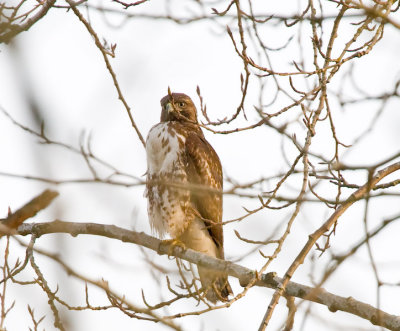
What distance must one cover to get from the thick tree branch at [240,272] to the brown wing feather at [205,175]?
0.89 meters

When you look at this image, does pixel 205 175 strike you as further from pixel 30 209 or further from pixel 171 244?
pixel 30 209

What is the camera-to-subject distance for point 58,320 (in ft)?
12.5

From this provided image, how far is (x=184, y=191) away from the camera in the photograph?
21.0 ft

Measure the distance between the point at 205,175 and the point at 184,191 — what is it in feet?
1.72

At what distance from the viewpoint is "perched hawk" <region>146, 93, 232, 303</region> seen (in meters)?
6.60

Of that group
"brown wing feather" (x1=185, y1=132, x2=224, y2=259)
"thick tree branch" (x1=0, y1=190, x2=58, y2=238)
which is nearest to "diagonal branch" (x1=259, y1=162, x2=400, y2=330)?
"thick tree branch" (x1=0, y1=190, x2=58, y2=238)

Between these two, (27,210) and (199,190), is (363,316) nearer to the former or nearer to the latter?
(199,190)

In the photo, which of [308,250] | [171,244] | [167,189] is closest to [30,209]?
[308,250]

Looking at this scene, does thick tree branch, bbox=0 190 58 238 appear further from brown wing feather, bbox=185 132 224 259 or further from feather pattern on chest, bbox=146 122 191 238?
brown wing feather, bbox=185 132 224 259

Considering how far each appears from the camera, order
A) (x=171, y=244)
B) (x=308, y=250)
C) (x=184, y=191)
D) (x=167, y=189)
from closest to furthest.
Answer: (x=308, y=250)
(x=171, y=244)
(x=184, y=191)
(x=167, y=189)

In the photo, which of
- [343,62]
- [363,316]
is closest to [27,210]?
[363,316]

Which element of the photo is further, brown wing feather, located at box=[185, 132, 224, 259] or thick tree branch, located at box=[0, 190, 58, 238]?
brown wing feather, located at box=[185, 132, 224, 259]

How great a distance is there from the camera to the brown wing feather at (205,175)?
6750 millimetres

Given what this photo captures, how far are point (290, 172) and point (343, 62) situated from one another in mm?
1046
